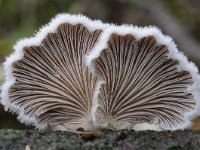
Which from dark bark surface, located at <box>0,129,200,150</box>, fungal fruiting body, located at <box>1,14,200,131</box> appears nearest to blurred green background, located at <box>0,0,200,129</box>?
fungal fruiting body, located at <box>1,14,200,131</box>

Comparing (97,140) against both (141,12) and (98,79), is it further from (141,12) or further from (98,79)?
(141,12)

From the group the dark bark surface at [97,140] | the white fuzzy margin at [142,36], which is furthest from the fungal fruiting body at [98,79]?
the dark bark surface at [97,140]

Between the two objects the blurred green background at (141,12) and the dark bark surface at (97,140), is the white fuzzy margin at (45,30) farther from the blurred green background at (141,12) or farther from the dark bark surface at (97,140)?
the blurred green background at (141,12)

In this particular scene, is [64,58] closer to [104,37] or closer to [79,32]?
[79,32]

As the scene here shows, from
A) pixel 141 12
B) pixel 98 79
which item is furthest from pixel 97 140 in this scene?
pixel 141 12

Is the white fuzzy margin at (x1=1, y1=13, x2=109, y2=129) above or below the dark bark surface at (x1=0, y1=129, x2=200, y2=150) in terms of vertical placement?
above

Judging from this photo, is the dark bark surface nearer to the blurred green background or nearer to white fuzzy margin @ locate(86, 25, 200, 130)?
white fuzzy margin @ locate(86, 25, 200, 130)
